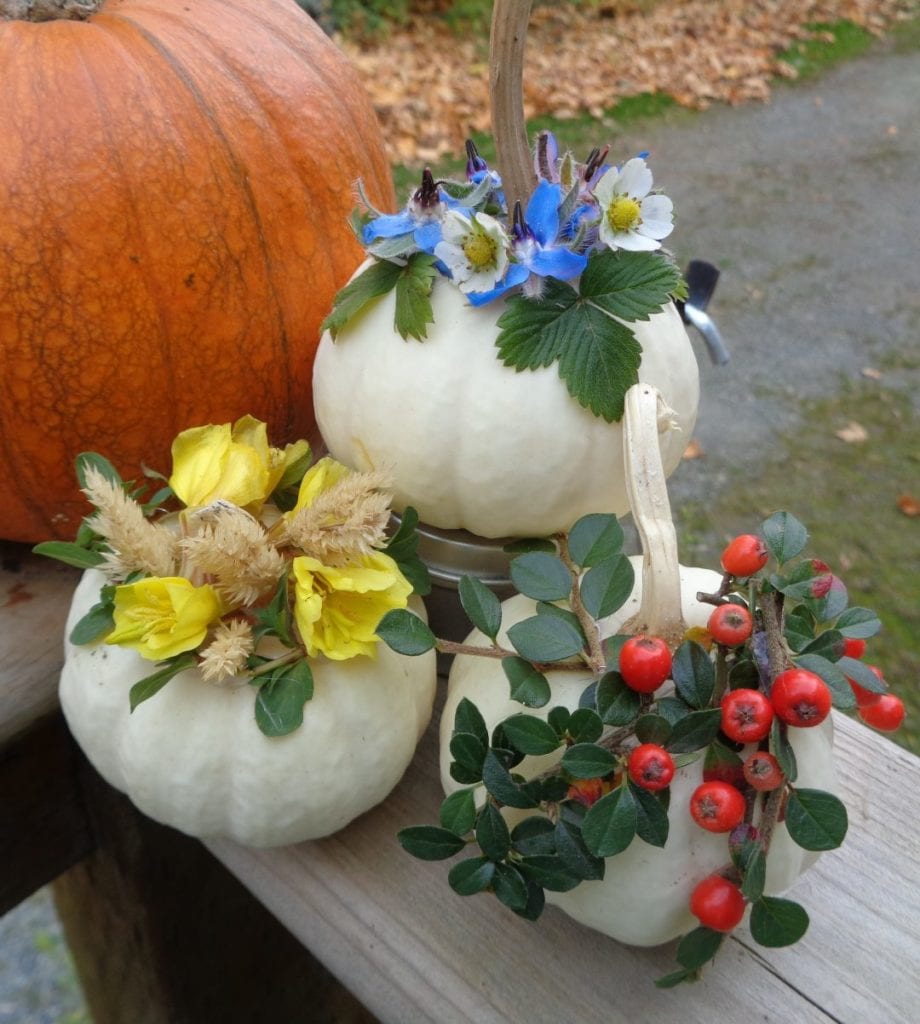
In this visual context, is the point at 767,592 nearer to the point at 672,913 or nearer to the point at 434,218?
the point at 672,913

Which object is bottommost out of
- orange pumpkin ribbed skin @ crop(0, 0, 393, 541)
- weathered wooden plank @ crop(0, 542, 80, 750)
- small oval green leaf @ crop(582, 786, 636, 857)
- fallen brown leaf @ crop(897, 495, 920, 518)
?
fallen brown leaf @ crop(897, 495, 920, 518)

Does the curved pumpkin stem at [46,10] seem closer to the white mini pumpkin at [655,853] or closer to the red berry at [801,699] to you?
the white mini pumpkin at [655,853]

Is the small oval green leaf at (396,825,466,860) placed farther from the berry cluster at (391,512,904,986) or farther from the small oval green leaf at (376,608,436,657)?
the small oval green leaf at (376,608,436,657)

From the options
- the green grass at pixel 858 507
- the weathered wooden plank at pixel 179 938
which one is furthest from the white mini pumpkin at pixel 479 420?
the green grass at pixel 858 507

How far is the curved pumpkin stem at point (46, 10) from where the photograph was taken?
0.80 m

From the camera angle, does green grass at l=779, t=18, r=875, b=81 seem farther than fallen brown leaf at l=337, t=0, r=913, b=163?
Yes

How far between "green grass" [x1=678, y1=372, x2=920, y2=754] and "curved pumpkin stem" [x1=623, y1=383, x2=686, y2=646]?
1.28 m

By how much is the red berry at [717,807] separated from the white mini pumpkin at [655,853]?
39 millimetres

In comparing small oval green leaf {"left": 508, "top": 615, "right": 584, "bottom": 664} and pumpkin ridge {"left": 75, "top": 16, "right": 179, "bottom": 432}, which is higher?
pumpkin ridge {"left": 75, "top": 16, "right": 179, "bottom": 432}

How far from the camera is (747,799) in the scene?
0.55 meters

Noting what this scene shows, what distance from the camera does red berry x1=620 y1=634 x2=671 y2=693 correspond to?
20.4 inches

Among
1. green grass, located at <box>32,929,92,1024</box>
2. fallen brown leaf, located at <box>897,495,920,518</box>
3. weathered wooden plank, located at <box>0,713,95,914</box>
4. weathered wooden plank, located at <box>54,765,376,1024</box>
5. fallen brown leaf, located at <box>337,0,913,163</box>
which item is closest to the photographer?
weathered wooden plank, located at <box>0,713,95,914</box>

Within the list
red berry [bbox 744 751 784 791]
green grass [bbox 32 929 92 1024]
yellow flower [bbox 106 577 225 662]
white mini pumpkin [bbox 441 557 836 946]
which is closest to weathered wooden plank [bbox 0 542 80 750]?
yellow flower [bbox 106 577 225 662]

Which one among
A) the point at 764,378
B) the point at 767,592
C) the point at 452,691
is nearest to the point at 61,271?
the point at 452,691
